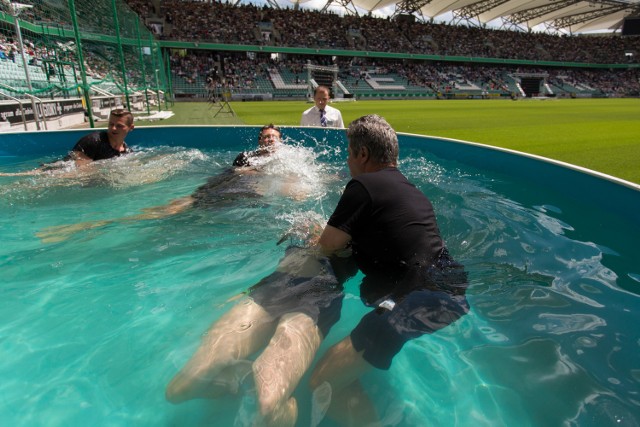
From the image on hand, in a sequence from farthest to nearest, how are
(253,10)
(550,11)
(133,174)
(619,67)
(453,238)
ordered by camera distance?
(619,67)
(550,11)
(253,10)
(133,174)
(453,238)

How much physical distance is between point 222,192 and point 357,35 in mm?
50451

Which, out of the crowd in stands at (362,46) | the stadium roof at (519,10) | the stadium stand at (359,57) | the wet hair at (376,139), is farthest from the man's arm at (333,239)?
the stadium roof at (519,10)

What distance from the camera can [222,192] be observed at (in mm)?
4836

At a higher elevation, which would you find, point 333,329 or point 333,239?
point 333,239

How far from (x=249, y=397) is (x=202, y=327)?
75cm

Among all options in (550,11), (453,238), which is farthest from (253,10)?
(453,238)

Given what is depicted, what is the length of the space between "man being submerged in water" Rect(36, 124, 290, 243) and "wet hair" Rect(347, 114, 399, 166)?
2.65 m

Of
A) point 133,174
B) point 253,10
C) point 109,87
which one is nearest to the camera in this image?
point 133,174

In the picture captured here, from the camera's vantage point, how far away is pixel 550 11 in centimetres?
5438

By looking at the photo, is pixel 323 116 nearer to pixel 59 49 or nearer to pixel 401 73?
pixel 59 49

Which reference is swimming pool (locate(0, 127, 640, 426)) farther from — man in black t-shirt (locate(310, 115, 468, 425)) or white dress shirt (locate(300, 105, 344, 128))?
white dress shirt (locate(300, 105, 344, 128))

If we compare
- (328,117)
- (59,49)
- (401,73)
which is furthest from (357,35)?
(328,117)

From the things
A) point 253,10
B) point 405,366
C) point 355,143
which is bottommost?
point 405,366

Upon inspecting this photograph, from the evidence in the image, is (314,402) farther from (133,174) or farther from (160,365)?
(133,174)
